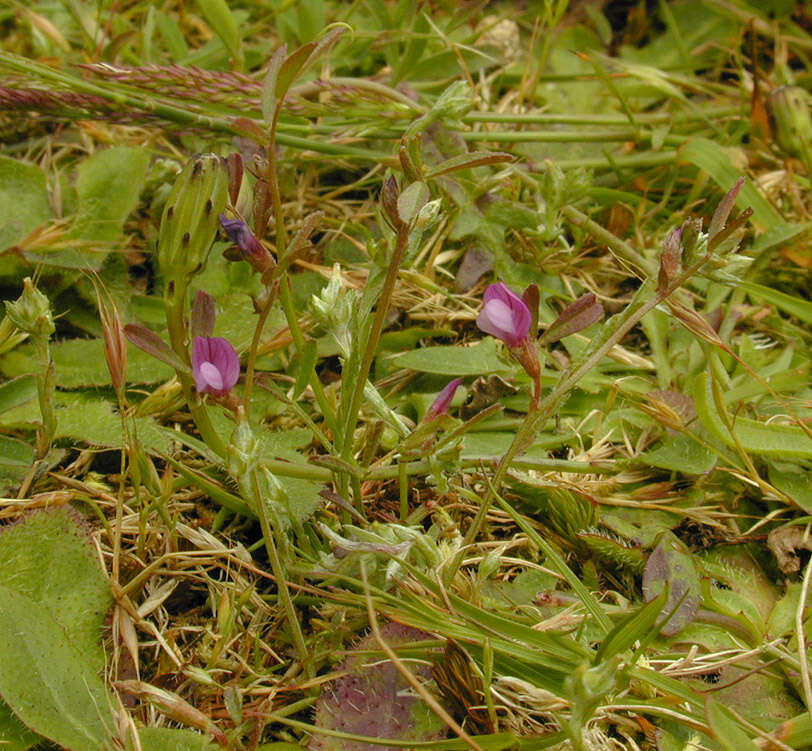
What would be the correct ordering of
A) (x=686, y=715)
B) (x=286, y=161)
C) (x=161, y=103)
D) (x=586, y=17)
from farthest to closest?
1. (x=586, y=17)
2. (x=286, y=161)
3. (x=161, y=103)
4. (x=686, y=715)

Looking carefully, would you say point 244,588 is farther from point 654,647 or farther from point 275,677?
point 654,647

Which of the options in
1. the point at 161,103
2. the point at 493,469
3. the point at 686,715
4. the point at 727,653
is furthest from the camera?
the point at 161,103

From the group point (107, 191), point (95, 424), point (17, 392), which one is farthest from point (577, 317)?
point (107, 191)

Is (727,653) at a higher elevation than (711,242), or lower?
lower

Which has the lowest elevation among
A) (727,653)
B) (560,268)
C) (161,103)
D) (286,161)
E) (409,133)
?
(727,653)

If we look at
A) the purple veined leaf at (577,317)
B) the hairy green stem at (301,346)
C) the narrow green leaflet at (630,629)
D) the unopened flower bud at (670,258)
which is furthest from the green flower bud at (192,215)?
the narrow green leaflet at (630,629)

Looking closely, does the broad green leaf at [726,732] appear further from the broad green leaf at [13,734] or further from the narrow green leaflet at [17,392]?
the narrow green leaflet at [17,392]

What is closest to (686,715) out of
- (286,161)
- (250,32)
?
(286,161)

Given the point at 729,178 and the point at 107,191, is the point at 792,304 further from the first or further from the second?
the point at 107,191

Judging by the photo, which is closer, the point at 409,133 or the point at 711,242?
the point at 711,242
